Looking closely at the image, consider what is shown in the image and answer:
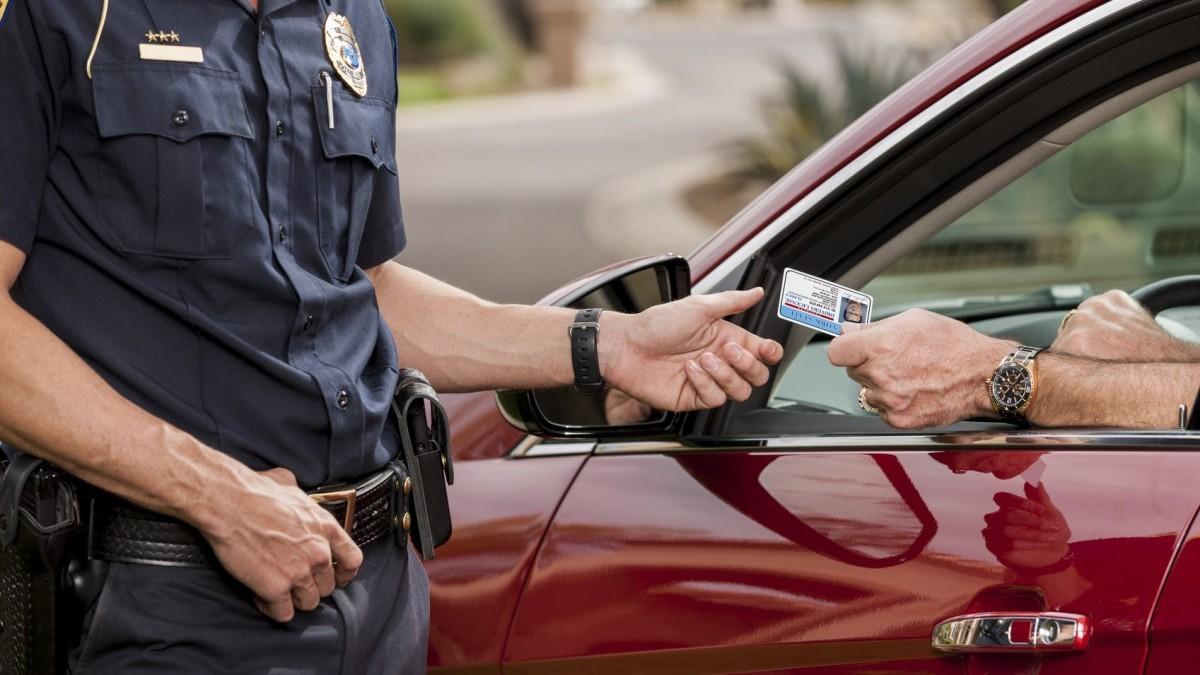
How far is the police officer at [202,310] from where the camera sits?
179 cm

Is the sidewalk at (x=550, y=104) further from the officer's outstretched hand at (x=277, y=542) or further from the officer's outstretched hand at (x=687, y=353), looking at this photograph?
the officer's outstretched hand at (x=277, y=542)

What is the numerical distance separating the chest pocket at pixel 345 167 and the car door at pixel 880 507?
495mm

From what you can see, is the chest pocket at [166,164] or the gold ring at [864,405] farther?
the gold ring at [864,405]

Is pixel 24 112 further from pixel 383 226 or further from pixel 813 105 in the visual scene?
pixel 813 105

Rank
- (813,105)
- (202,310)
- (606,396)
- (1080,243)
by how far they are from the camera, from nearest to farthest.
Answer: (202,310)
(606,396)
(1080,243)
(813,105)

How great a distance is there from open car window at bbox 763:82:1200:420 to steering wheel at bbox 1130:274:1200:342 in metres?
0.05

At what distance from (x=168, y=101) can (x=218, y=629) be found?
632 millimetres

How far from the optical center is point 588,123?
22.0 metres

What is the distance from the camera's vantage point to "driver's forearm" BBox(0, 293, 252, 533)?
177 centimetres

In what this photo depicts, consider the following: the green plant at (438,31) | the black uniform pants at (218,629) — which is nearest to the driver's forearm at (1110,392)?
the black uniform pants at (218,629)

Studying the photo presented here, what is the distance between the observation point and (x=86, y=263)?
1854 millimetres

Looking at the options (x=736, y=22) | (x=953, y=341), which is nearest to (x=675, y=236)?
(x=953, y=341)

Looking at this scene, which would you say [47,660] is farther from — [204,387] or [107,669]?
[204,387]

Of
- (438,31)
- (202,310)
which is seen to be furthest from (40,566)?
(438,31)
